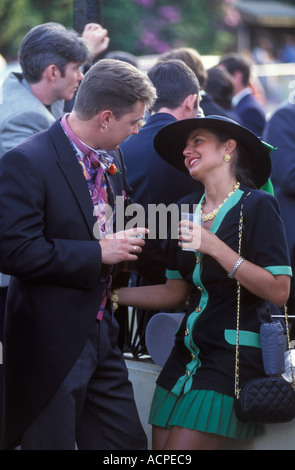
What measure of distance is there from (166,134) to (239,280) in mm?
868

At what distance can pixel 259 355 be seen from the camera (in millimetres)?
3658

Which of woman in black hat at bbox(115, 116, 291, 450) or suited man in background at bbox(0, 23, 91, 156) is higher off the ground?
suited man in background at bbox(0, 23, 91, 156)

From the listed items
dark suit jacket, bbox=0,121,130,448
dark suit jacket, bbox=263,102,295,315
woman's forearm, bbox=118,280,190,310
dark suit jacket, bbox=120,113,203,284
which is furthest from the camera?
dark suit jacket, bbox=263,102,295,315

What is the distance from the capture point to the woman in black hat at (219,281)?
3.59 metres

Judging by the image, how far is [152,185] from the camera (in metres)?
4.58

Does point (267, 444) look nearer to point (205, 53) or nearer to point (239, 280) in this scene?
point (239, 280)

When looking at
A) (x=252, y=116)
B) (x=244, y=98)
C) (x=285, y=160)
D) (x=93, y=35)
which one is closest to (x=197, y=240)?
(x=285, y=160)

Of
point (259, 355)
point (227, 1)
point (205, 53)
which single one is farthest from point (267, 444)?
point (227, 1)

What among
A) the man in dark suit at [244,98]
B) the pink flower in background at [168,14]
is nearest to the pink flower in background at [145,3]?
the pink flower in background at [168,14]

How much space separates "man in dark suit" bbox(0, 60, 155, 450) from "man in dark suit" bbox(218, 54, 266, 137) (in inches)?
183

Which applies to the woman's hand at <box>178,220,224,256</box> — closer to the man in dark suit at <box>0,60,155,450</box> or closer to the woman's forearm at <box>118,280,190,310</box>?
the man in dark suit at <box>0,60,155,450</box>

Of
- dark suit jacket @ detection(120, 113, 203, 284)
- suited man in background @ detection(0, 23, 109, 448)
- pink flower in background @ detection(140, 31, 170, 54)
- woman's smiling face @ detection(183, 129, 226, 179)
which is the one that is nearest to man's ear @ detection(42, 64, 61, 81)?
suited man in background @ detection(0, 23, 109, 448)

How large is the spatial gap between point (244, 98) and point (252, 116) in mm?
410

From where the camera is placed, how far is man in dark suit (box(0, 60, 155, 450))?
326 centimetres
